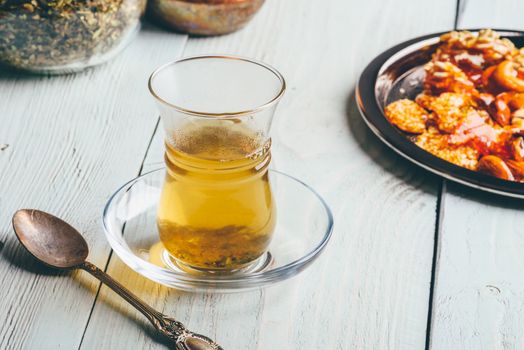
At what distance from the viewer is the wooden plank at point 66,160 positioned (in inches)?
26.5

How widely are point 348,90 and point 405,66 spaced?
9 centimetres

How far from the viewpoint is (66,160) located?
0.92 meters

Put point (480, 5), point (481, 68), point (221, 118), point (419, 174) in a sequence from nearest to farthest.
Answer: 1. point (221, 118)
2. point (419, 174)
3. point (481, 68)
4. point (480, 5)

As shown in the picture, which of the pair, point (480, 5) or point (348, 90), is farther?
point (480, 5)

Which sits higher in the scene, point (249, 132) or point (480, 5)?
point (249, 132)

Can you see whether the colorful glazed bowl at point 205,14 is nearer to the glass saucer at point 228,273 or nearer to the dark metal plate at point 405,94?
the dark metal plate at point 405,94

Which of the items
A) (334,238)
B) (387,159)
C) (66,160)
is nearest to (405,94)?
(387,159)

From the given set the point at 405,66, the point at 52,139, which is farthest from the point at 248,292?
the point at 405,66

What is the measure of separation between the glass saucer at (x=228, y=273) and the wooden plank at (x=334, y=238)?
3cm

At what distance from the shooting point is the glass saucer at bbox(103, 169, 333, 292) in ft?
2.12

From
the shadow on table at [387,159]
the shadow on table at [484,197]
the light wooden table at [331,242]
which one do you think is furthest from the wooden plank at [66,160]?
the shadow on table at [484,197]

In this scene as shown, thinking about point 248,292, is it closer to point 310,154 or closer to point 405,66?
point 310,154

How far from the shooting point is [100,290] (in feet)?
2.28

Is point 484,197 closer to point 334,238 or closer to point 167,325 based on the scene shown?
point 334,238
